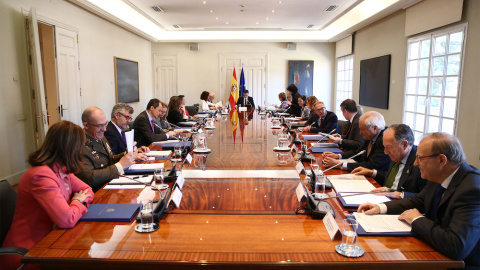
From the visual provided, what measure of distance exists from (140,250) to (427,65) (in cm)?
604

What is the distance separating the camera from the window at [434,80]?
16.8 feet

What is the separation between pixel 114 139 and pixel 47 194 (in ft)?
5.60

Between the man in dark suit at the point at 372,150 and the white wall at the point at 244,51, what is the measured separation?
29.4 feet

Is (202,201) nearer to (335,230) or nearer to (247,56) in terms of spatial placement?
(335,230)

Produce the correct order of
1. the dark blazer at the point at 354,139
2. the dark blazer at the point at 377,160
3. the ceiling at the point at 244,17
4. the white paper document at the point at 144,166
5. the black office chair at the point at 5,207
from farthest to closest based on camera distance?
the ceiling at the point at 244,17, the dark blazer at the point at 354,139, the dark blazer at the point at 377,160, the white paper document at the point at 144,166, the black office chair at the point at 5,207

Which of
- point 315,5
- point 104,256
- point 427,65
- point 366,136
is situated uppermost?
point 315,5

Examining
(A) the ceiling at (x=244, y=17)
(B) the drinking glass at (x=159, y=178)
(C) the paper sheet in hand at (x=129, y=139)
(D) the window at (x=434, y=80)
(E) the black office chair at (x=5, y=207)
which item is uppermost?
(A) the ceiling at (x=244, y=17)

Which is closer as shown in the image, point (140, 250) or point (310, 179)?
point (140, 250)

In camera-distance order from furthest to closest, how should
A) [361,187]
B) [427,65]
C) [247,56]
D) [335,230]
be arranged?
[247,56], [427,65], [361,187], [335,230]

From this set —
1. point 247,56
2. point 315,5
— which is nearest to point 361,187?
point 315,5

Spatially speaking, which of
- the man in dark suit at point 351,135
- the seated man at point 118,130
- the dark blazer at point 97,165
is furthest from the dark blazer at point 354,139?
the dark blazer at point 97,165

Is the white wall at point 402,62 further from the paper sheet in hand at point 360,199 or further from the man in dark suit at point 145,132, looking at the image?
the man in dark suit at point 145,132

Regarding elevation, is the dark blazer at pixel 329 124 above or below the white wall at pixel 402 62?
below

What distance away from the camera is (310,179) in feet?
7.23
